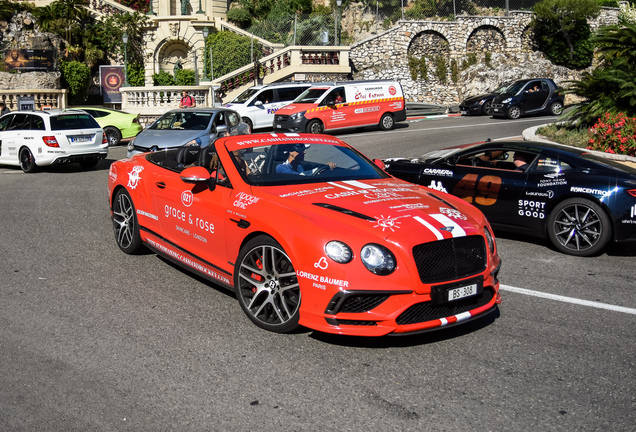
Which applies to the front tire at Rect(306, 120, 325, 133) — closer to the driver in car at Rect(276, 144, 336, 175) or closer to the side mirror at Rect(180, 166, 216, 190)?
the driver in car at Rect(276, 144, 336, 175)

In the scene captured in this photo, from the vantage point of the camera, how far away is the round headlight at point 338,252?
190 inches

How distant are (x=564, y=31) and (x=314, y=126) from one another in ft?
82.1

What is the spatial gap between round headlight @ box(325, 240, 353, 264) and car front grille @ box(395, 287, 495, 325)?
57 centimetres

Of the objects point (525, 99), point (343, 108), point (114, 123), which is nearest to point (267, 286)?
point (343, 108)

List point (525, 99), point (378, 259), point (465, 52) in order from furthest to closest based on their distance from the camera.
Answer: point (465, 52), point (525, 99), point (378, 259)

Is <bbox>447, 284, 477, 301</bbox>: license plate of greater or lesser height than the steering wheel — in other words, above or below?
below

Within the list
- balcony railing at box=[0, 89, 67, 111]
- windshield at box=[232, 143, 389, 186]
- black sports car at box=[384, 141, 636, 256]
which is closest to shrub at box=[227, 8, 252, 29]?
balcony railing at box=[0, 89, 67, 111]

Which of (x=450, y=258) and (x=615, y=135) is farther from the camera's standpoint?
(x=615, y=135)

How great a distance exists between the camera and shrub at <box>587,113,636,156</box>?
14.7 metres

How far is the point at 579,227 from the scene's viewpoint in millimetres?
8234

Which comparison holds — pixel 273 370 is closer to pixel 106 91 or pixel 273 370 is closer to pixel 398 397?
pixel 398 397

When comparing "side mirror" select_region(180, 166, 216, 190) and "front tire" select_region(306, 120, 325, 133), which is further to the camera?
"front tire" select_region(306, 120, 325, 133)

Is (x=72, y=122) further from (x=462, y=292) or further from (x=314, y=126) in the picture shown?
(x=462, y=292)

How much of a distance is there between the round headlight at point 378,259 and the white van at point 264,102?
21.5 meters
